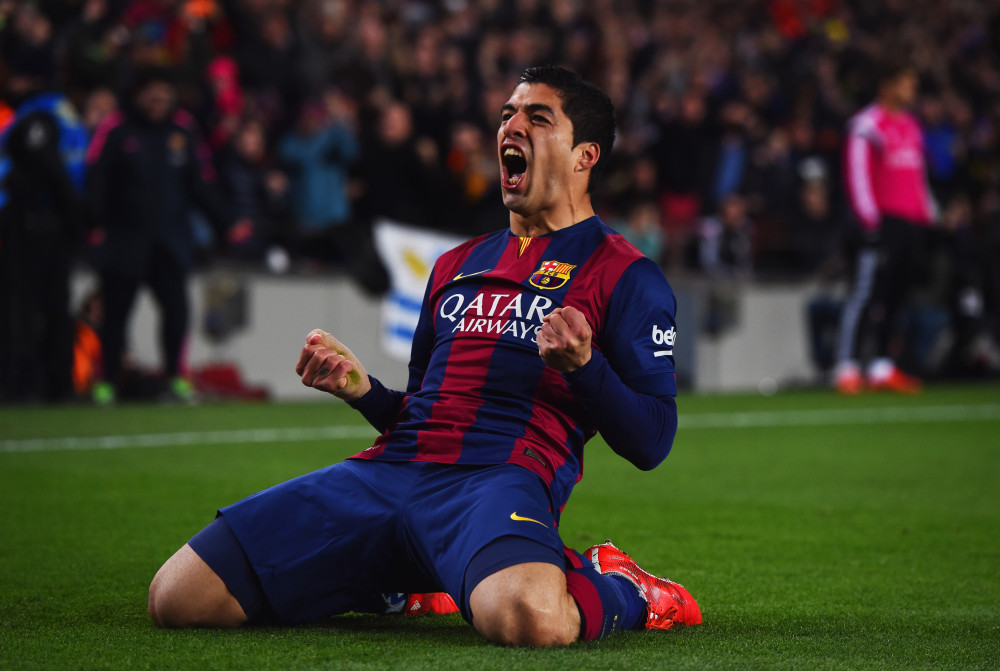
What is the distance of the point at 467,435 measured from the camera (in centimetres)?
346

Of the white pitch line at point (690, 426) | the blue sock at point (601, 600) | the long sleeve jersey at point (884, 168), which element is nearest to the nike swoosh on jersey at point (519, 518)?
the blue sock at point (601, 600)

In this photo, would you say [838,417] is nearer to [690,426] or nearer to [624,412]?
[690,426]

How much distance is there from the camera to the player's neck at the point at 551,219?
12.2 ft

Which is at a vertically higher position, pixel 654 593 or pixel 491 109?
pixel 491 109

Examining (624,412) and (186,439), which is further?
(186,439)

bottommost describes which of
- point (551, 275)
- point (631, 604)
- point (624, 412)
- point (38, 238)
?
point (631, 604)

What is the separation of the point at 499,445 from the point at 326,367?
48 centimetres

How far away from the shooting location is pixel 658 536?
5.05 m

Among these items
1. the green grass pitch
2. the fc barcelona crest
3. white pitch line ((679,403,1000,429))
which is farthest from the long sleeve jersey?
the fc barcelona crest

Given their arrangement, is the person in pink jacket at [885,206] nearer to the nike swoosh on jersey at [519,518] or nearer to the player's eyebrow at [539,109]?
the player's eyebrow at [539,109]

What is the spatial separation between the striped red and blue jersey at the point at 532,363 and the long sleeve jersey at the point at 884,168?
813 cm

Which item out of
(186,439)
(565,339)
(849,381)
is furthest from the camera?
(849,381)

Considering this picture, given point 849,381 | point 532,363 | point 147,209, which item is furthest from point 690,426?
point 532,363

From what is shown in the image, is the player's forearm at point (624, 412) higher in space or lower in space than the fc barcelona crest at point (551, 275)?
lower
